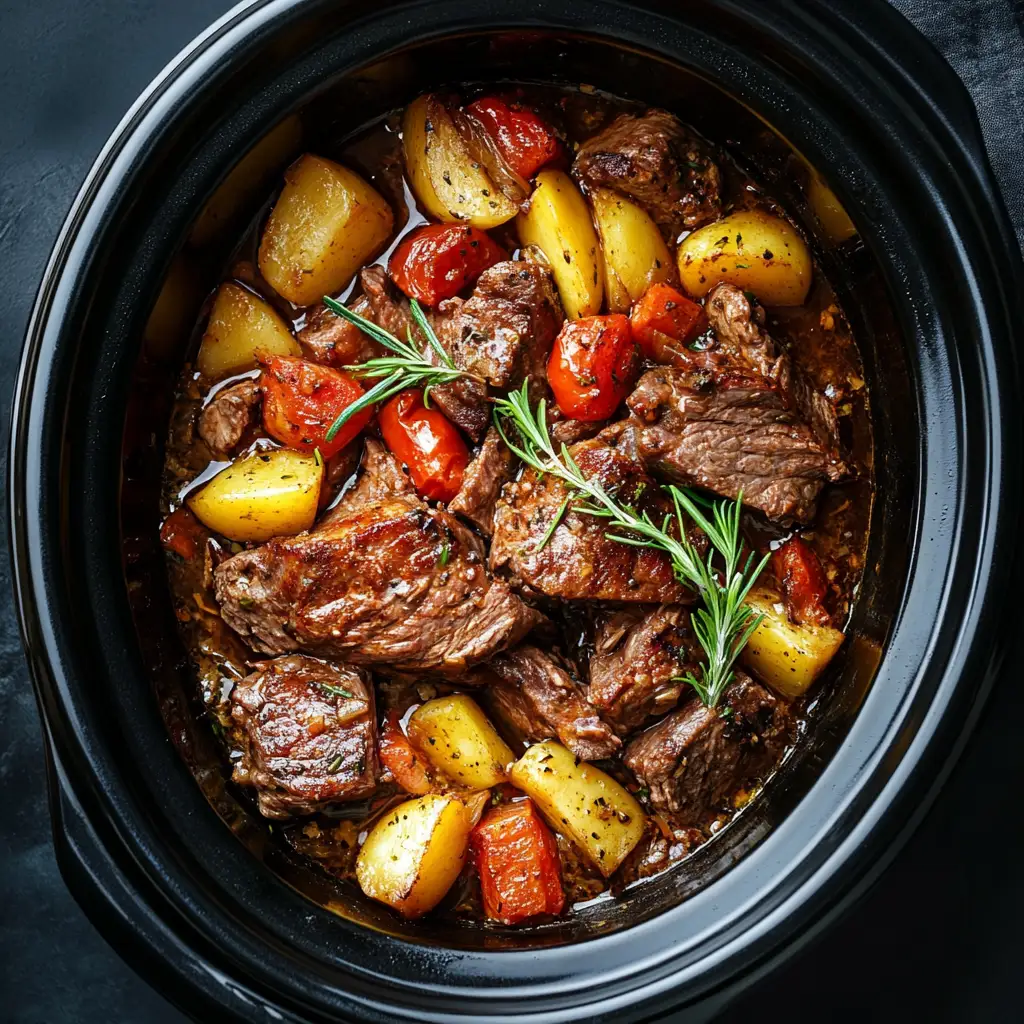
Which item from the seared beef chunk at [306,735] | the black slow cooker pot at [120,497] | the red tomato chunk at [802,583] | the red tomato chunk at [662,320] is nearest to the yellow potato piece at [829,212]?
the black slow cooker pot at [120,497]

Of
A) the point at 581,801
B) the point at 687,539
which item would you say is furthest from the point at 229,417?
the point at 581,801

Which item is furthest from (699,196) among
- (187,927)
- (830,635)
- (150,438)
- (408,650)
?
(187,927)

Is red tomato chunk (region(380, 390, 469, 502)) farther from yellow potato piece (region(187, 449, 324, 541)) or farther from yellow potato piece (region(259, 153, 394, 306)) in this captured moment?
yellow potato piece (region(259, 153, 394, 306))

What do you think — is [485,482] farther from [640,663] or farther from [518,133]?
[518,133]

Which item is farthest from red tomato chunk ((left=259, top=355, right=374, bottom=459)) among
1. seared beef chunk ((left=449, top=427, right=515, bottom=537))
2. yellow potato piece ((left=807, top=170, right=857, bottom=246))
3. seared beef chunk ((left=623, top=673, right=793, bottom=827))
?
yellow potato piece ((left=807, top=170, right=857, bottom=246))

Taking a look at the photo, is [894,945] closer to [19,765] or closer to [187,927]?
[187,927]

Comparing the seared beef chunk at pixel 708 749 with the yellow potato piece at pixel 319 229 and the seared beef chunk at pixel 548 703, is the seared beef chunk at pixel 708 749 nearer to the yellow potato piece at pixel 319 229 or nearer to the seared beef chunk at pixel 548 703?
the seared beef chunk at pixel 548 703

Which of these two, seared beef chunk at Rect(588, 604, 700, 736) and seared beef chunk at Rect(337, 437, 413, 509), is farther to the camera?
seared beef chunk at Rect(337, 437, 413, 509)
